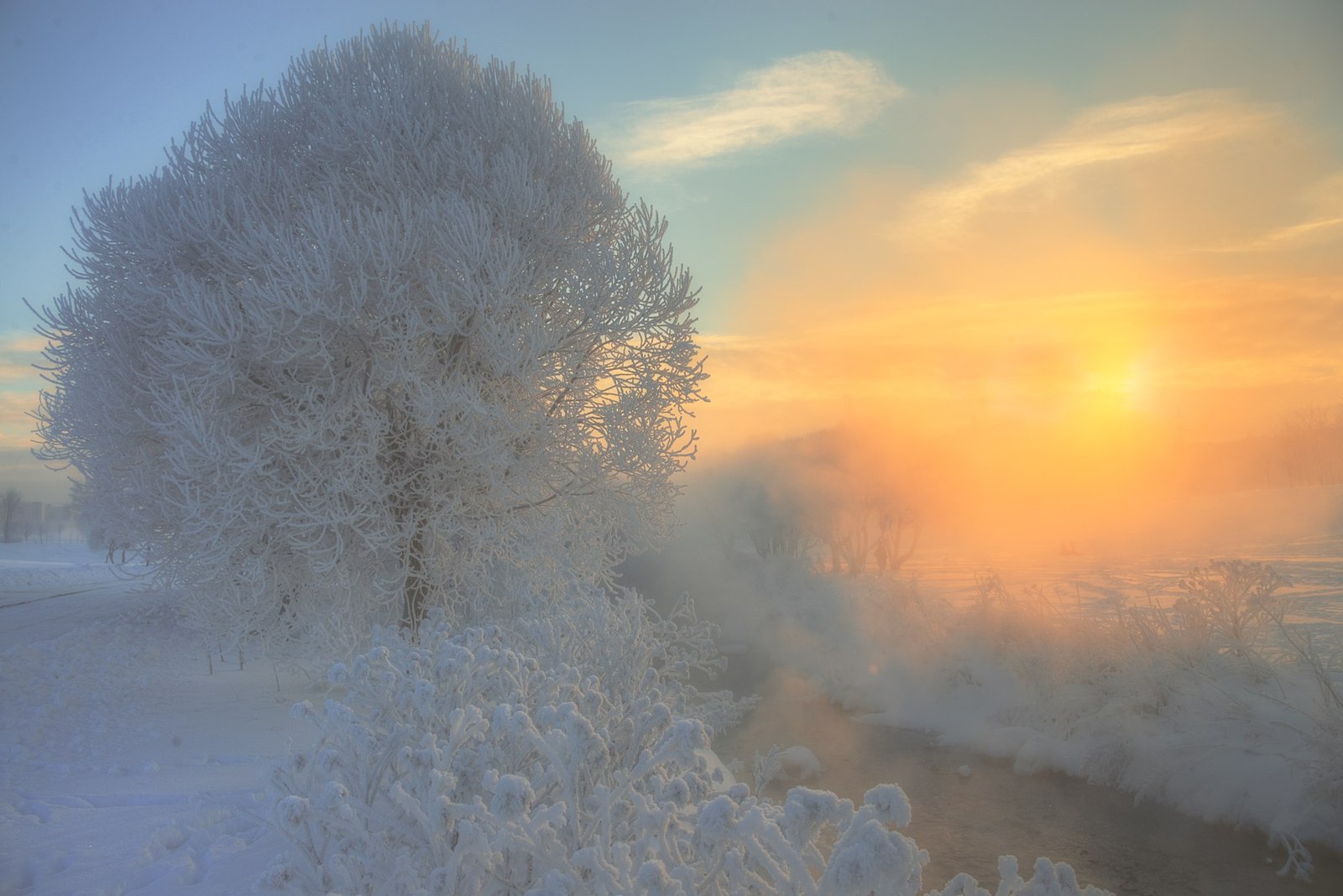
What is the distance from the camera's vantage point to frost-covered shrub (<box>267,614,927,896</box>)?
7.54 feet

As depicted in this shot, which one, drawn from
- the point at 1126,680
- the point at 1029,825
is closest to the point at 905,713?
the point at 1126,680

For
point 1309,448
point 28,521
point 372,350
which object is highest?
point 372,350

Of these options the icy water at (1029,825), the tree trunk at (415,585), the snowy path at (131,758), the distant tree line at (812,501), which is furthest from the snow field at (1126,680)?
the distant tree line at (812,501)

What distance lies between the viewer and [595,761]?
3.07 m

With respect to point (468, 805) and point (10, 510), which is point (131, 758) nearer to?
point (468, 805)

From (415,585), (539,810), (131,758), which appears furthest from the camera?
(415,585)

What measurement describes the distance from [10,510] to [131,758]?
255ft

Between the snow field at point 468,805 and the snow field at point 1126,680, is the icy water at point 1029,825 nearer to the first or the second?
the snow field at point 1126,680

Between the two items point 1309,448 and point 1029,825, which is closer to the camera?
point 1309,448

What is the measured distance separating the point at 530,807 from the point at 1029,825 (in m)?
9.36

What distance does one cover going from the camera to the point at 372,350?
27.2 ft

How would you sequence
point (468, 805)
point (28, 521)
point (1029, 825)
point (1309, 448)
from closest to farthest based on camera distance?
1. point (468, 805)
2. point (1309, 448)
3. point (1029, 825)
4. point (28, 521)

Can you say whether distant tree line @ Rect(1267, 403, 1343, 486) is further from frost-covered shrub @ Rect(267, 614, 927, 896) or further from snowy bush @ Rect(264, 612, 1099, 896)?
frost-covered shrub @ Rect(267, 614, 927, 896)

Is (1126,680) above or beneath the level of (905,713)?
above
